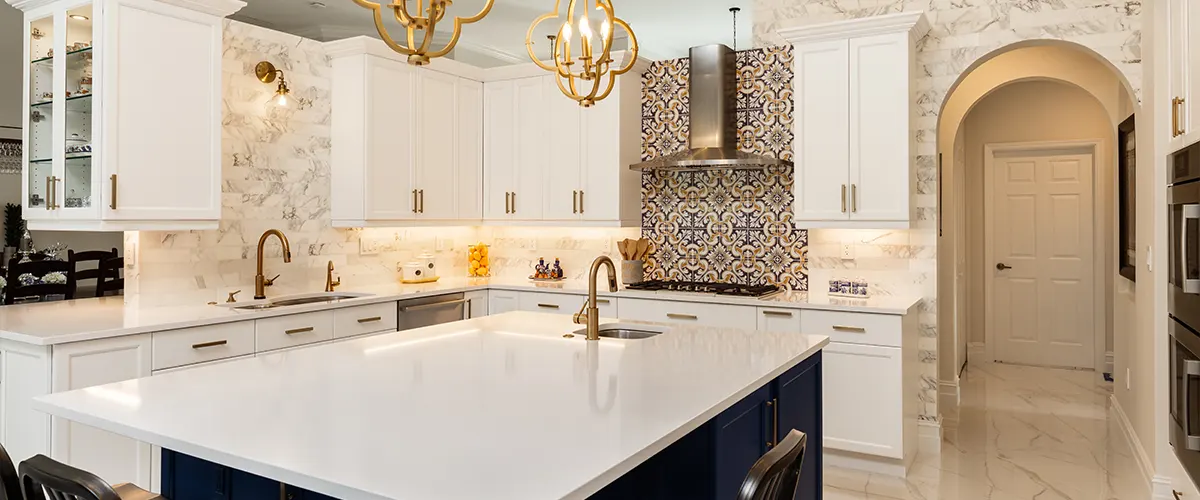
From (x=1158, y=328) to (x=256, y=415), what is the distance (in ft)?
11.9

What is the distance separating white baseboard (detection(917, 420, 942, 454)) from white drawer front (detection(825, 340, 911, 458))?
0.51m

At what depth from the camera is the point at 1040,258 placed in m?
6.98

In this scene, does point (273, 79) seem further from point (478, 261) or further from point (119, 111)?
point (478, 261)

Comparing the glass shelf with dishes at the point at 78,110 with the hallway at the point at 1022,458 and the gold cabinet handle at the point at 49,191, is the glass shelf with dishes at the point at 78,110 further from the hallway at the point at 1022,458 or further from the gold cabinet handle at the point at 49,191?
the hallway at the point at 1022,458

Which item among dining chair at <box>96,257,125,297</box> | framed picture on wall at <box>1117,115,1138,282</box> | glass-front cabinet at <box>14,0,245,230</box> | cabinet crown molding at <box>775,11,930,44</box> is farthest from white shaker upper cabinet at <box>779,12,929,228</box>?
dining chair at <box>96,257,125,297</box>

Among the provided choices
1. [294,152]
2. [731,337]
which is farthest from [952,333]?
[294,152]

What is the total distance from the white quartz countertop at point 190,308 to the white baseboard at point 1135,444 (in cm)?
131

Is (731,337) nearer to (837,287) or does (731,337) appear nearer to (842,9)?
(837,287)

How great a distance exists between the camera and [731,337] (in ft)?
9.52

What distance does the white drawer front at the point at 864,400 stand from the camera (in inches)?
155

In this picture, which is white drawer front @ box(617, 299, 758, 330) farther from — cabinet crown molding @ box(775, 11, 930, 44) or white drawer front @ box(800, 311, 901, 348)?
cabinet crown molding @ box(775, 11, 930, 44)

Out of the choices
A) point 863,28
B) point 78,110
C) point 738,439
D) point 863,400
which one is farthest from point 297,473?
point 863,28

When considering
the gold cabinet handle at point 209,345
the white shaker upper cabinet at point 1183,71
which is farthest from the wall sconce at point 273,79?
the white shaker upper cabinet at point 1183,71

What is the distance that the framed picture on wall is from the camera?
448cm
